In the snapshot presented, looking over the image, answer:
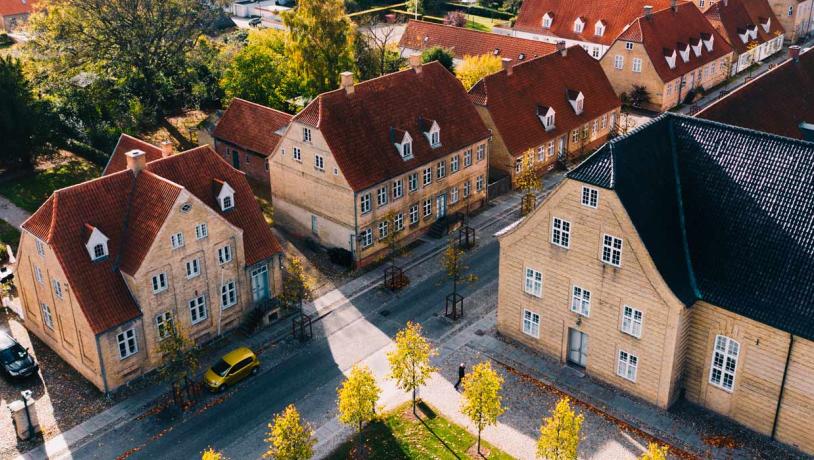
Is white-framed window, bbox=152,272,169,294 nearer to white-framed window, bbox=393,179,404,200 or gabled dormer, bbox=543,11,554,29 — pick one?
white-framed window, bbox=393,179,404,200

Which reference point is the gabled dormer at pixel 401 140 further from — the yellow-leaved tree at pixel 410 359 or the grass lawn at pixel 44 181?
the grass lawn at pixel 44 181

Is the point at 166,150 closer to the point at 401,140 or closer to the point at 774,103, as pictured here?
the point at 401,140

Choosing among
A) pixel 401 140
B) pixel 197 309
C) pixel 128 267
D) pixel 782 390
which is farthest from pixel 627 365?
pixel 128 267

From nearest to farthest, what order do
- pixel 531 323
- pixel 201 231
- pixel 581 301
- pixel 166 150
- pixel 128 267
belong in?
pixel 581 301 < pixel 128 267 < pixel 201 231 < pixel 531 323 < pixel 166 150

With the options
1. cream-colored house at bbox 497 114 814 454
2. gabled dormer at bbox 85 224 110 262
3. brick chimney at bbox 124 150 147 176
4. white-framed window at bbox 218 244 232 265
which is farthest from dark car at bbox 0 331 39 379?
cream-colored house at bbox 497 114 814 454

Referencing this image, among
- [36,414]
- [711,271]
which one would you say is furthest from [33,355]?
[711,271]

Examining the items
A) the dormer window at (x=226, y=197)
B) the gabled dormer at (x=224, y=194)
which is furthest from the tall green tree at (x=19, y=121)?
the dormer window at (x=226, y=197)

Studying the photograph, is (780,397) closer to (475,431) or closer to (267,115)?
(475,431)
